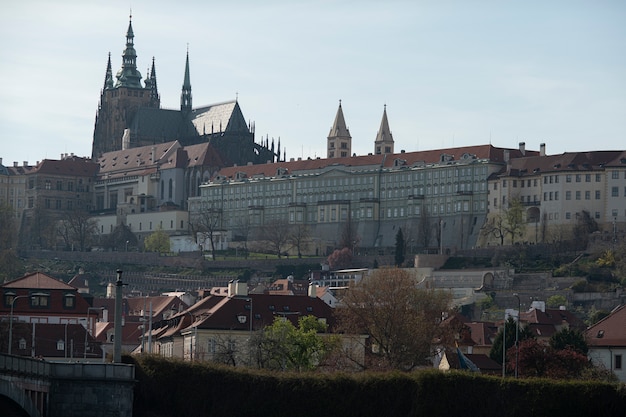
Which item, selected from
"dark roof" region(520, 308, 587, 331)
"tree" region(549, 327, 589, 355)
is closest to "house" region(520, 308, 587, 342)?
"dark roof" region(520, 308, 587, 331)

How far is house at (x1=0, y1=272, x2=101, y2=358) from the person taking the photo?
90375 mm

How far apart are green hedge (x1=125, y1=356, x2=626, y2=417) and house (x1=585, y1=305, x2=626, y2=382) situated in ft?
67.9

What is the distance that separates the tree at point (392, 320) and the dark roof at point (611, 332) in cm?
778

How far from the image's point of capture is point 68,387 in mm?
63875

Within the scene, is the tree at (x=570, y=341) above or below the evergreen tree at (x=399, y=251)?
below

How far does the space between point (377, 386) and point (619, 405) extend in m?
8.53

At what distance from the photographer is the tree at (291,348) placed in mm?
89562

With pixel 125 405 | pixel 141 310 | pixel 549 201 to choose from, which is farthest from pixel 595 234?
pixel 125 405

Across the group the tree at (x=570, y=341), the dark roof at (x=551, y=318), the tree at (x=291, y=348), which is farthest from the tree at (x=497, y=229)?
the tree at (x=291, y=348)

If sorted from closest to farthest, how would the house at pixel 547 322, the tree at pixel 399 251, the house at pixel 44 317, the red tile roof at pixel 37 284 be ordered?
1. the house at pixel 44 317
2. the red tile roof at pixel 37 284
3. the house at pixel 547 322
4. the tree at pixel 399 251

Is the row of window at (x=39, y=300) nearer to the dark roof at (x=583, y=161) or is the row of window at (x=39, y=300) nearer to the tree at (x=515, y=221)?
the tree at (x=515, y=221)

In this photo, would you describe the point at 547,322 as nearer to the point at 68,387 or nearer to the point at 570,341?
the point at 570,341

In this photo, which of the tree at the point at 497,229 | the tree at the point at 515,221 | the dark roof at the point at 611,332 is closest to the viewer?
the dark roof at the point at 611,332

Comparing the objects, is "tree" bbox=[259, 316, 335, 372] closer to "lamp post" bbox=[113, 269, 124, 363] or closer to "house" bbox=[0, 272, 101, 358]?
"house" bbox=[0, 272, 101, 358]
